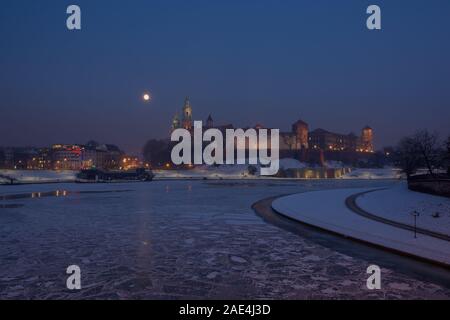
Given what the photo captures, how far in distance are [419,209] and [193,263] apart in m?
16.5

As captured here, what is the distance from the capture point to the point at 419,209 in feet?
69.7

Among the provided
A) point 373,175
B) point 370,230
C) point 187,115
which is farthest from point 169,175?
point 187,115

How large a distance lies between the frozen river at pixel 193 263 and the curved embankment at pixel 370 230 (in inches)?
22.7

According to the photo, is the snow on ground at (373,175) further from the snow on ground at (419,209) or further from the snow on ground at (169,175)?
the snow on ground at (419,209)

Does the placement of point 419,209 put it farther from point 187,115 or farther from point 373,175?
point 187,115

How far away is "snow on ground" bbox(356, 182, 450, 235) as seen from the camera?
666 inches

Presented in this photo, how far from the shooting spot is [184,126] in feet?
626

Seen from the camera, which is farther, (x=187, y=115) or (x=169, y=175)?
(x=187, y=115)

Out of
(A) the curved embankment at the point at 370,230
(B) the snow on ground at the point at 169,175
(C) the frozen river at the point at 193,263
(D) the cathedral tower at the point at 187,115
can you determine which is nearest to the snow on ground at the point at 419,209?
(A) the curved embankment at the point at 370,230

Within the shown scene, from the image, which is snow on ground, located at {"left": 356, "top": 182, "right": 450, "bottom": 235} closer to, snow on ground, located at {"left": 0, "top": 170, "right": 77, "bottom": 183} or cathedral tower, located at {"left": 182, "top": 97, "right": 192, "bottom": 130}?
snow on ground, located at {"left": 0, "top": 170, "right": 77, "bottom": 183}

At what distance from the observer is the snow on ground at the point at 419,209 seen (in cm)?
1693

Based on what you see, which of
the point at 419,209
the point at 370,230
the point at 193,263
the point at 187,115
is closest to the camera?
the point at 193,263

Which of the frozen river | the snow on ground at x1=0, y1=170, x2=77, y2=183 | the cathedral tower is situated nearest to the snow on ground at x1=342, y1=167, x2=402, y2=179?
the snow on ground at x1=0, y1=170, x2=77, y2=183
